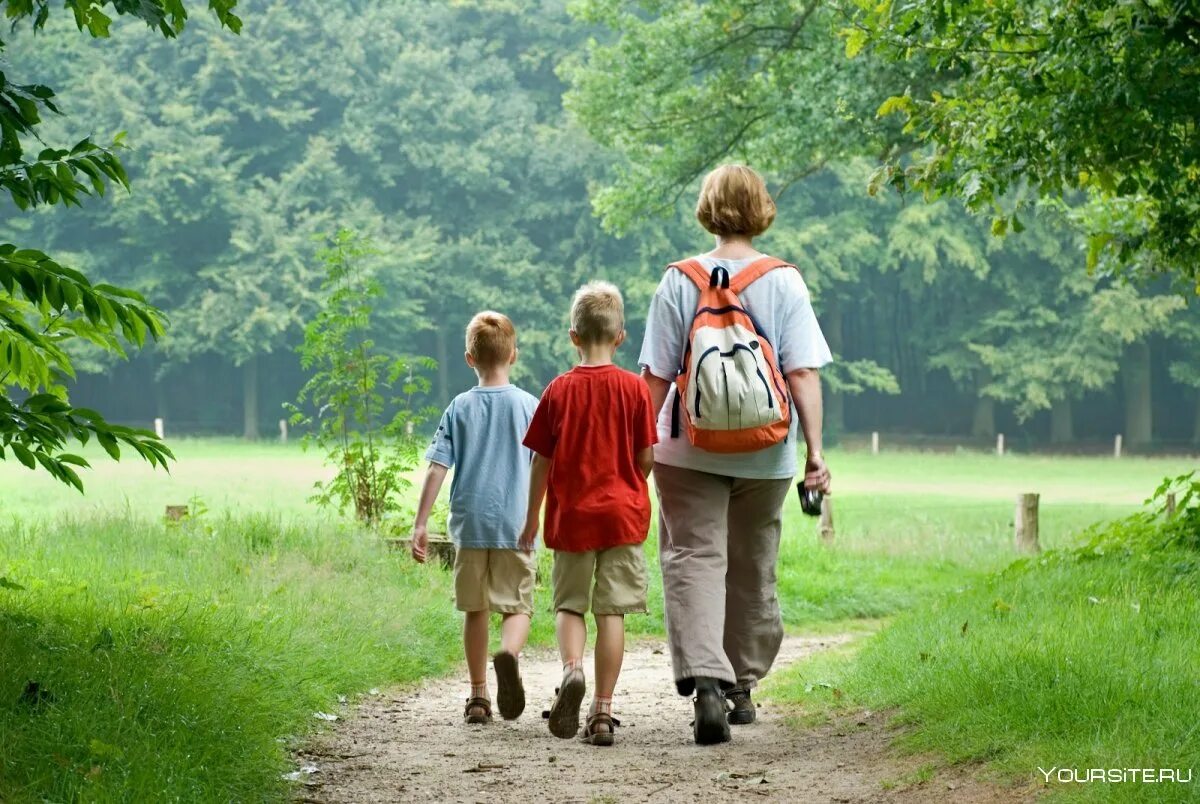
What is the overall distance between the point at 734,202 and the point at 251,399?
4708 cm

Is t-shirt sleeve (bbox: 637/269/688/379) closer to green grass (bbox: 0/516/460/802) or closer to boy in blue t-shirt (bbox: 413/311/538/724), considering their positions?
boy in blue t-shirt (bbox: 413/311/538/724)

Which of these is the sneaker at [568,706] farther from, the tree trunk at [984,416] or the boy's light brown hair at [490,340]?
the tree trunk at [984,416]

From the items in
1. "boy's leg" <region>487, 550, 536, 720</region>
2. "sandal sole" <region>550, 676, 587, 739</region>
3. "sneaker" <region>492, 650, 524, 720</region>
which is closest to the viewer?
"sandal sole" <region>550, 676, 587, 739</region>

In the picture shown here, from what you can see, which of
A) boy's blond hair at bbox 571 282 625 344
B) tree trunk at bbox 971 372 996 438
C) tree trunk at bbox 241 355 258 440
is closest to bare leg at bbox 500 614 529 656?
boy's blond hair at bbox 571 282 625 344

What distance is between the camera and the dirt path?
4.59m

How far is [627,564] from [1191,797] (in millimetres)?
2389

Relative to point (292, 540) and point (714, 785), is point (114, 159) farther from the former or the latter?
point (292, 540)

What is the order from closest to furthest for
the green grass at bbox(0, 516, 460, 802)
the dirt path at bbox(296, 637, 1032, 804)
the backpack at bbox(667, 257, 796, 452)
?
the green grass at bbox(0, 516, 460, 802) → the dirt path at bbox(296, 637, 1032, 804) → the backpack at bbox(667, 257, 796, 452)

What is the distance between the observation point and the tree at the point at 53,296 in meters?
4.20

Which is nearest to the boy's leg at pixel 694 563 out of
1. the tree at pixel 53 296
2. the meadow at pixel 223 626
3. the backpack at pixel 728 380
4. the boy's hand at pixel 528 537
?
the backpack at pixel 728 380

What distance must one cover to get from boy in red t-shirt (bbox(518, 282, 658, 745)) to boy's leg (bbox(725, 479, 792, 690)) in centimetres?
39

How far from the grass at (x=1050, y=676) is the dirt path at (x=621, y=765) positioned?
0.64 ft

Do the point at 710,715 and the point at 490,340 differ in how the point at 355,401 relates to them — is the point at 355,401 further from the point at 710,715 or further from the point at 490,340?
the point at 710,715

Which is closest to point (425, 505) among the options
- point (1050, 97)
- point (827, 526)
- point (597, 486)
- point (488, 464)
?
point (488, 464)
